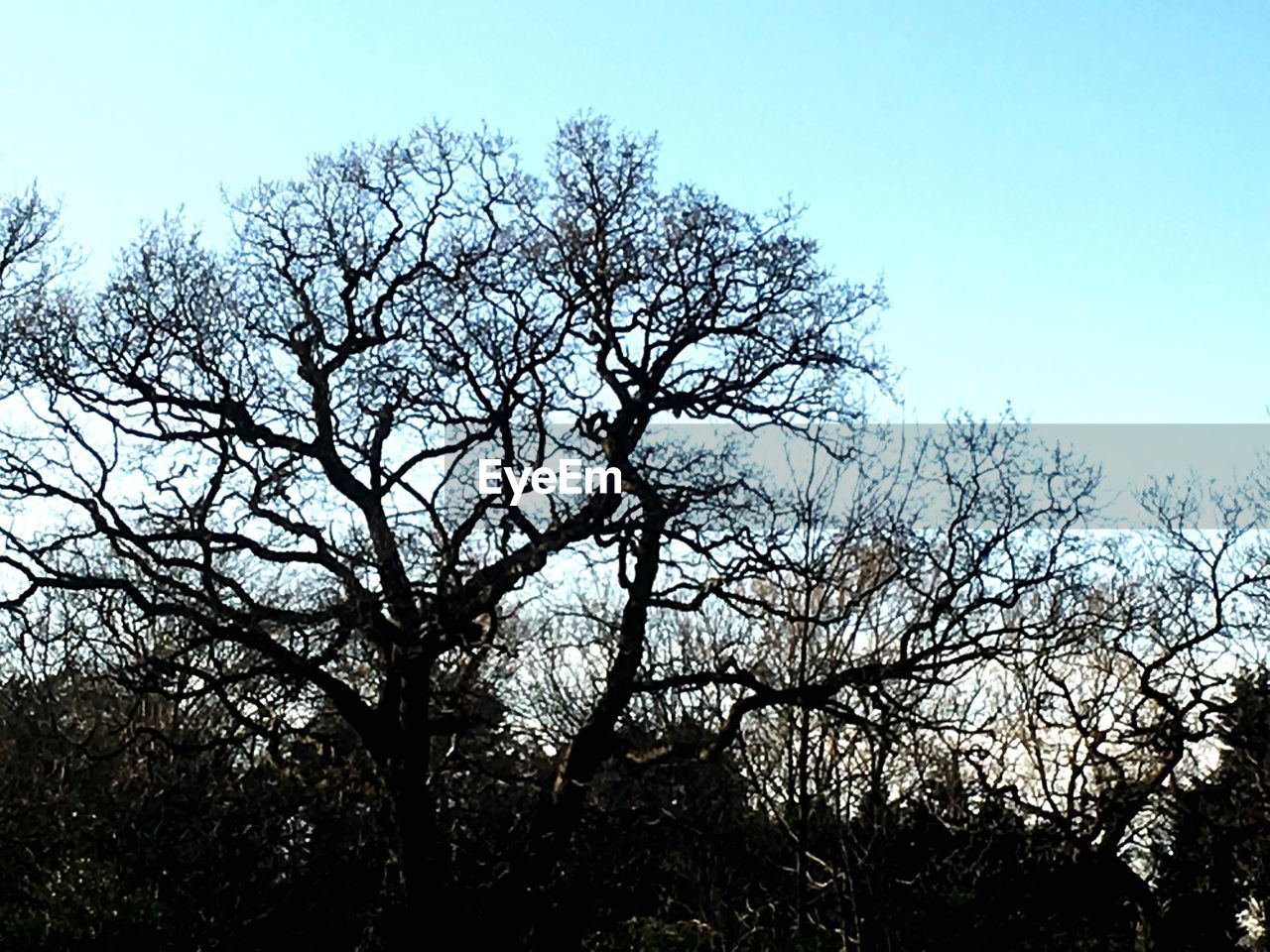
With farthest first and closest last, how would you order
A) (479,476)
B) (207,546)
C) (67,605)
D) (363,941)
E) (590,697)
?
(590,697) < (67,605) < (363,941) < (479,476) < (207,546)

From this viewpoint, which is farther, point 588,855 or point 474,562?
point 588,855

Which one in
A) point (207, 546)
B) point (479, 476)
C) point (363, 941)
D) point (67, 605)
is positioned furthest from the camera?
point (67, 605)

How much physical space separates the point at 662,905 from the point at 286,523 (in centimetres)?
925

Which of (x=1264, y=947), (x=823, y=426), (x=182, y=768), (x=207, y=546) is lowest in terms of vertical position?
(x=1264, y=947)

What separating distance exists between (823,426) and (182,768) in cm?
962

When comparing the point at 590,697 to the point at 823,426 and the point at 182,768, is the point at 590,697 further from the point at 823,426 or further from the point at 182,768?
the point at 823,426

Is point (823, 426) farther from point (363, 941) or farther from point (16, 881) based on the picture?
point (16, 881)

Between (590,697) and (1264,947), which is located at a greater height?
(590,697)

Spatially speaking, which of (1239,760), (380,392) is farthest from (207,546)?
(1239,760)

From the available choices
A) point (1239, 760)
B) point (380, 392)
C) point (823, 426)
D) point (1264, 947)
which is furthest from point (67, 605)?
point (1264, 947)

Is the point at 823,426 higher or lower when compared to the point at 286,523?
higher

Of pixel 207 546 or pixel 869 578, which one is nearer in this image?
pixel 207 546

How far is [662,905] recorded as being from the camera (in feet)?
68.1

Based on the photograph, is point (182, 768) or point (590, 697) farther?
point (590, 697)
